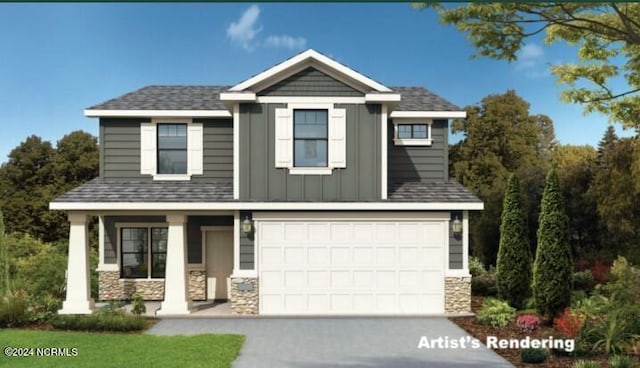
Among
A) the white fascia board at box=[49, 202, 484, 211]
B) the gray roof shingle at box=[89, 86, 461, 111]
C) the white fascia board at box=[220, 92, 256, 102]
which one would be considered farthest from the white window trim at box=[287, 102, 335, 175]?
the gray roof shingle at box=[89, 86, 461, 111]

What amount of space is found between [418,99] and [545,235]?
6354mm

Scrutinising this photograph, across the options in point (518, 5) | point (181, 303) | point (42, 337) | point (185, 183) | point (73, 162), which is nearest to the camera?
point (518, 5)

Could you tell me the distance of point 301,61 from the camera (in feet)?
42.9

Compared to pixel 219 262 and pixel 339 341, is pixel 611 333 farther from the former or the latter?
pixel 219 262

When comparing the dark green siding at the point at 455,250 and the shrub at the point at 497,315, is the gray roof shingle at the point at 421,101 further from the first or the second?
the shrub at the point at 497,315

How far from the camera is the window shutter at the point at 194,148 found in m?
15.1

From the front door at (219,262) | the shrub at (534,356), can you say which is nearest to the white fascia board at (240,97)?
the front door at (219,262)

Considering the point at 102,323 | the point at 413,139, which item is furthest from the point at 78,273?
the point at 413,139

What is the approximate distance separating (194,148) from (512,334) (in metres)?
9.87

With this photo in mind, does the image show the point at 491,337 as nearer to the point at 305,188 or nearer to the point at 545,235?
the point at 545,235

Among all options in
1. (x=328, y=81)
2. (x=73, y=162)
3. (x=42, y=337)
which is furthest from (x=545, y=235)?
(x=73, y=162)

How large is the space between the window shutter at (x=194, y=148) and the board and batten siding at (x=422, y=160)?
18.5 ft

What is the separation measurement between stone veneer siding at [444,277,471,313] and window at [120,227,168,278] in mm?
8296

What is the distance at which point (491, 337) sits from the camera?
1062 centimetres
